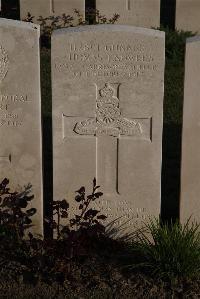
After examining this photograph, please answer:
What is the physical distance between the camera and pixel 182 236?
5.29 meters

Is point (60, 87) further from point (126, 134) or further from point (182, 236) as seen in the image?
point (182, 236)

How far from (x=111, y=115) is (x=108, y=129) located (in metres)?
0.15

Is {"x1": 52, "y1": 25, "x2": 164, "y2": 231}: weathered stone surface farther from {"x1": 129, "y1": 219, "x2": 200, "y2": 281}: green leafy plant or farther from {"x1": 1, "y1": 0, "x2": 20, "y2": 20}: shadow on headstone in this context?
{"x1": 1, "y1": 0, "x2": 20, "y2": 20}: shadow on headstone

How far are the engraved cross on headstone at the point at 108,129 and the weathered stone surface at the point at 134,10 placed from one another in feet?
23.3

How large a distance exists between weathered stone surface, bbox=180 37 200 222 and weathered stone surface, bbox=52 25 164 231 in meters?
0.21

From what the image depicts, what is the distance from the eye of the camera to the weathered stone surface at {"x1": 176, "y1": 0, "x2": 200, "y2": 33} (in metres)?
12.4

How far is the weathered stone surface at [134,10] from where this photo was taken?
12.3m

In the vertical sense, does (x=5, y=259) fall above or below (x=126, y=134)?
below

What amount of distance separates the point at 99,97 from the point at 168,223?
1.45m

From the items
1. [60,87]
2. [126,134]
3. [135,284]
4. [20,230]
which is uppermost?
[60,87]

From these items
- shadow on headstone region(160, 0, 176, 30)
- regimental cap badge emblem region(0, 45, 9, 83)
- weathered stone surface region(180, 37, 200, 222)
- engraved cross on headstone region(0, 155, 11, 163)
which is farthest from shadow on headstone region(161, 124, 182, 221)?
shadow on headstone region(160, 0, 176, 30)

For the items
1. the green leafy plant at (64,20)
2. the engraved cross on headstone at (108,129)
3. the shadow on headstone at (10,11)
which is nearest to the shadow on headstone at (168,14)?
the green leafy plant at (64,20)

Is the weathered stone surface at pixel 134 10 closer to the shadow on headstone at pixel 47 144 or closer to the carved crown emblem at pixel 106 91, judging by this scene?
the shadow on headstone at pixel 47 144

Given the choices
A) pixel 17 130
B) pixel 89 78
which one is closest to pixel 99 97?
pixel 89 78
